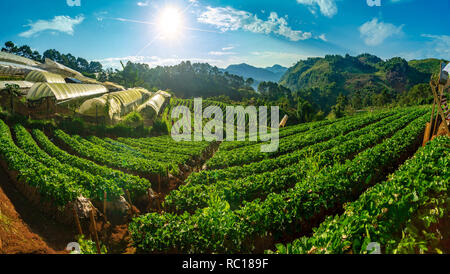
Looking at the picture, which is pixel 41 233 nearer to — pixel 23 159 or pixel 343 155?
pixel 23 159

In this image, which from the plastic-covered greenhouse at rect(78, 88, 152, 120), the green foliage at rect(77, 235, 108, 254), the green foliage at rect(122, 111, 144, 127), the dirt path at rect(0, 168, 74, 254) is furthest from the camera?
the green foliage at rect(122, 111, 144, 127)

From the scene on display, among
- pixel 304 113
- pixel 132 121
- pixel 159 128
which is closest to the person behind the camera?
pixel 132 121

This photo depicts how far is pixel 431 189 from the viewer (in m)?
4.46

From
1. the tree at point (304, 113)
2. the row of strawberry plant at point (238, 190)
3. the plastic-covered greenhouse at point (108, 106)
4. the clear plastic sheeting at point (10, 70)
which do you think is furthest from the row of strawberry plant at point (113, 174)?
the tree at point (304, 113)

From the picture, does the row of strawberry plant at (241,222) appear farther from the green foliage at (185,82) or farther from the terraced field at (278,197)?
the green foliage at (185,82)

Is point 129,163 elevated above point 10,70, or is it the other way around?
point 10,70

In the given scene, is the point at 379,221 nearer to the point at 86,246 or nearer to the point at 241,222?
the point at 241,222

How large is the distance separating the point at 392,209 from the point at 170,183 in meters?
10.1

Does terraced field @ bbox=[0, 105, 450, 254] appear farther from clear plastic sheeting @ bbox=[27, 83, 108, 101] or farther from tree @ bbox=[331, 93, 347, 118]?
tree @ bbox=[331, 93, 347, 118]

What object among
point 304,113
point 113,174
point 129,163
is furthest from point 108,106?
point 304,113

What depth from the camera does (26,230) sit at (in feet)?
20.2

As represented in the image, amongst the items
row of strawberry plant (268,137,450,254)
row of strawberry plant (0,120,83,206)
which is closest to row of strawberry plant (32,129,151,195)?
row of strawberry plant (0,120,83,206)

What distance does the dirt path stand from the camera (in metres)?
5.17
